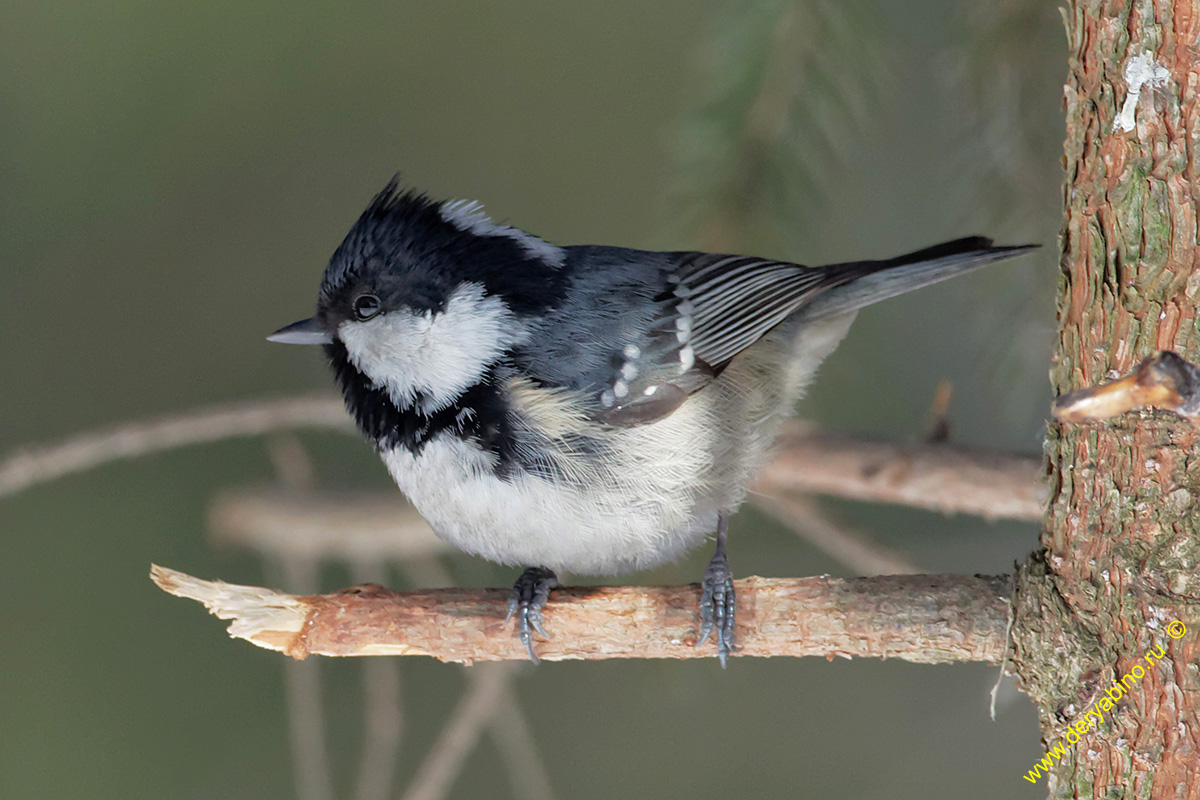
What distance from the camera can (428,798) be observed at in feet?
4.44

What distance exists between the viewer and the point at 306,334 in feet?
3.46

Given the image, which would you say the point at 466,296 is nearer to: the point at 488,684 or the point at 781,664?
the point at 488,684

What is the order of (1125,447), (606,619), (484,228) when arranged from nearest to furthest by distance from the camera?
(1125,447) → (606,619) → (484,228)

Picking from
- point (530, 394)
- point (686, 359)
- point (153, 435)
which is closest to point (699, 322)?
point (686, 359)

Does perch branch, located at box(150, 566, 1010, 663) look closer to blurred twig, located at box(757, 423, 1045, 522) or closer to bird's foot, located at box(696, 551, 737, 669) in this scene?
bird's foot, located at box(696, 551, 737, 669)

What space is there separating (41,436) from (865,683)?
167cm

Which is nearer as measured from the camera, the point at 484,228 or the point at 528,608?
the point at 528,608

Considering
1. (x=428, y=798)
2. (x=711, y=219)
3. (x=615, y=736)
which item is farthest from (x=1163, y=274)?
(x=615, y=736)

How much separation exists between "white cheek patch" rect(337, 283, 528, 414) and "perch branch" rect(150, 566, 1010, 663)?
220 mm

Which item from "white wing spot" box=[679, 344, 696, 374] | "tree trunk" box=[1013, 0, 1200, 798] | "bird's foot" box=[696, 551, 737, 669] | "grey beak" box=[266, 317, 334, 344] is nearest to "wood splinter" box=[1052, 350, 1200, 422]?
"tree trunk" box=[1013, 0, 1200, 798]

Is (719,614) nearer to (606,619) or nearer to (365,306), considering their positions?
(606,619)

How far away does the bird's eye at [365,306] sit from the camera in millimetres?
1038

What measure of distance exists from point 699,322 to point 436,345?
34 cm

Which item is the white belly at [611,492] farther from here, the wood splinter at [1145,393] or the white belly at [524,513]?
the wood splinter at [1145,393]
